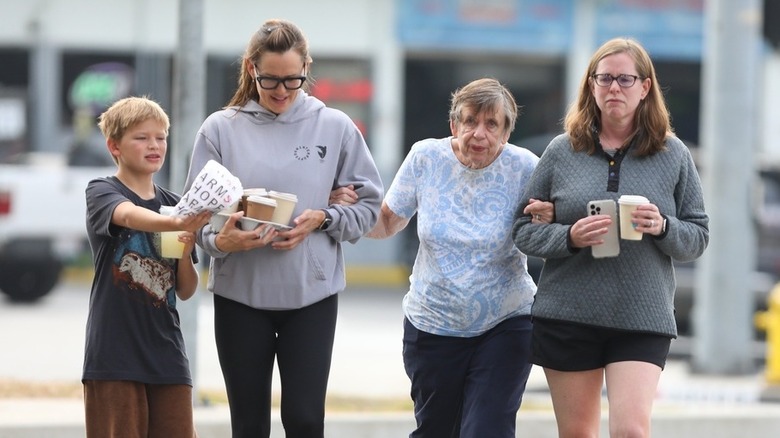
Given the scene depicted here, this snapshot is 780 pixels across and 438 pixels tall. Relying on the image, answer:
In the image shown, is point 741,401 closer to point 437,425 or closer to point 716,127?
point 716,127

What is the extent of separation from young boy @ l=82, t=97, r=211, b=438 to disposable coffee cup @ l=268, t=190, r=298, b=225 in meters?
0.31

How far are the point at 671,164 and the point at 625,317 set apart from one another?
54cm

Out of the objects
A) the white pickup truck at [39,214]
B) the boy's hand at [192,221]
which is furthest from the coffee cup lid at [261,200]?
the white pickup truck at [39,214]

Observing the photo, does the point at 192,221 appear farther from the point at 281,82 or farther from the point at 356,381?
the point at 356,381

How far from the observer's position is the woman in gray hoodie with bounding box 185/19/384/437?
4.64m

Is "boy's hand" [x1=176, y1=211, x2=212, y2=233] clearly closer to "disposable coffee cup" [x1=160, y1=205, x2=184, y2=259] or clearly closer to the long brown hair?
"disposable coffee cup" [x1=160, y1=205, x2=184, y2=259]

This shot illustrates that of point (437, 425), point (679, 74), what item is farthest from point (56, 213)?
point (679, 74)

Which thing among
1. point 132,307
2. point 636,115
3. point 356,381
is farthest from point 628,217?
point 356,381

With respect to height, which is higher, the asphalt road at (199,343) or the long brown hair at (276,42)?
the long brown hair at (276,42)

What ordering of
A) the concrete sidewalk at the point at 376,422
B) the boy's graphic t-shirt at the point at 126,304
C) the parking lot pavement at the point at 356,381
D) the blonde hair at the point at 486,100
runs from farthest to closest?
the parking lot pavement at the point at 356,381 → the concrete sidewalk at the point at 376,422 → the blonde hair at the point at 486,100 → the boy's graphic t-shirt at the point at 126,304

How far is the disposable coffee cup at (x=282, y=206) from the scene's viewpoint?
14.5 feet

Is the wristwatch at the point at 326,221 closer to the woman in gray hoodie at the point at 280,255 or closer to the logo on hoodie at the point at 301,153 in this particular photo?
the woman in gray hoodie at the point at 280,255

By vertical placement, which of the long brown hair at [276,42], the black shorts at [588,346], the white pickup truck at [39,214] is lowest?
the white pickup truck at [39,214]

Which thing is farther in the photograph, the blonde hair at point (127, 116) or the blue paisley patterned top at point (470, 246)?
the blue paisley patterned top at point (470, 246)
